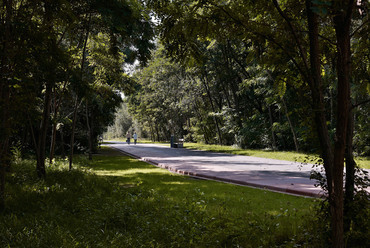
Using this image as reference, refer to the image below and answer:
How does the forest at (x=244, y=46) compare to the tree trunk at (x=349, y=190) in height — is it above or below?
above

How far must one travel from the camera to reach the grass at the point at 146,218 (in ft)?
14.0

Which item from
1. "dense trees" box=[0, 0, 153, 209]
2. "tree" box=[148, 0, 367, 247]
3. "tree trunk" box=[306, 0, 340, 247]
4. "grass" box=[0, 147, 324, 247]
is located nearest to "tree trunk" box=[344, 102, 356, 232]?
"tree" box=[148, 0, 367, 247]

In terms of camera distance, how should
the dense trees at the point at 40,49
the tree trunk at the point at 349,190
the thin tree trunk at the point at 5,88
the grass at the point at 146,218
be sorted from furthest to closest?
1. the dense trees at the point at 40,49
2. the thin tree trunk at the point at 5,88
3. the grass at the point at 146,218
4. the tree trunk at the point at 349,190

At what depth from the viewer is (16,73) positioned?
614 cm

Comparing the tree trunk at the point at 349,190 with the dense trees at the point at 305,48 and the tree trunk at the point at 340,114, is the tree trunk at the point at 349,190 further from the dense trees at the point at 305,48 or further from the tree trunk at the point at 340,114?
the tree trunk at the point at 340,114

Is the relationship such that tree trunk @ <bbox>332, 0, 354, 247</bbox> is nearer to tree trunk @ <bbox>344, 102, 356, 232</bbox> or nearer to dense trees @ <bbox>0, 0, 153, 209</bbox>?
tree trunk @ <bbox>344, 102, 356, 232</bbox>

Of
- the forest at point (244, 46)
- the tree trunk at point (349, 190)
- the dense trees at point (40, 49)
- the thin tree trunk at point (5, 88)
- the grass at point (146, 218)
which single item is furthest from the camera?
the dense trees at point (40, 49)

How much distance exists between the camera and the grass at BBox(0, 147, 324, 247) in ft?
14.0

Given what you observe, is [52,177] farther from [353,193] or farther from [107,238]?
[353,193]

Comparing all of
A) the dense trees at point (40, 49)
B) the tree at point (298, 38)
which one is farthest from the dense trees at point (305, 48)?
the dense trees at point (40, 49)

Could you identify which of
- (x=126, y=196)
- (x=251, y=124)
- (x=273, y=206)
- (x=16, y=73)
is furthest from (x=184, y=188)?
(x=251, y=124)

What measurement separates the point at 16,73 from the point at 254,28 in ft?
16.1

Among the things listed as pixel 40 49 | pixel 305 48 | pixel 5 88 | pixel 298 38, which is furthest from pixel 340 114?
pixel 40 49

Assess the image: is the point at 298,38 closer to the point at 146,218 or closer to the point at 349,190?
the point at 349,190
